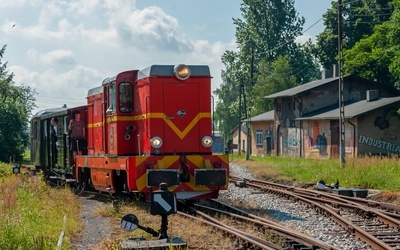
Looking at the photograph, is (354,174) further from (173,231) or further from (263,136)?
(263,136)

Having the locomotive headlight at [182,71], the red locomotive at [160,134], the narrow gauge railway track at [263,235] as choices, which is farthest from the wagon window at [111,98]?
the narrow gauge railway track at [263,235]

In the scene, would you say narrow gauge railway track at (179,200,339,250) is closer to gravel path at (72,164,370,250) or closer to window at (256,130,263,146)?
gravel path at (72,164,370,250)

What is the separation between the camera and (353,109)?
41.8m

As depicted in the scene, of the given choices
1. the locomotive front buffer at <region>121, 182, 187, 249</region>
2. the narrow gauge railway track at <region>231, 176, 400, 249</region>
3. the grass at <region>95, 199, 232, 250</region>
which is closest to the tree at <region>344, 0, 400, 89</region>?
the narrow gauge railway track at <region>231, 176, 400, 249</region>

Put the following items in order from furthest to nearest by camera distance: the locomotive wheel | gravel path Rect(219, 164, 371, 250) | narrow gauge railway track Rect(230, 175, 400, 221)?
the locomotive wheel
narrow gauge railway track Rect(230, 175, 400, 221)
gravel path Rect(219, 164, 371, 250)

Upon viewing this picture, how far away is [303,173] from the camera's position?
27.3 m

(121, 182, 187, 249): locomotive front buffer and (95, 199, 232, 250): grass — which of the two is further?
(95, 199, 232, 250): grass

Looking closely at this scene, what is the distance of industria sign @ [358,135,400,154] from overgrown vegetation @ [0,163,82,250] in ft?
82.7

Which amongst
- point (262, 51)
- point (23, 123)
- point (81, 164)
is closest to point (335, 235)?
point (81, 164)

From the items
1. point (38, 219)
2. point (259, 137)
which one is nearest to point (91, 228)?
point (38, 219)

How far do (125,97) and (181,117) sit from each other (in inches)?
59.6

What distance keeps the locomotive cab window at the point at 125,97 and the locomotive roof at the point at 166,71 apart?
0.54m

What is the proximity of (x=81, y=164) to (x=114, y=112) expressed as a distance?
321cm

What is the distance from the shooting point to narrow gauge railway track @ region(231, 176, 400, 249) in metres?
10.9
